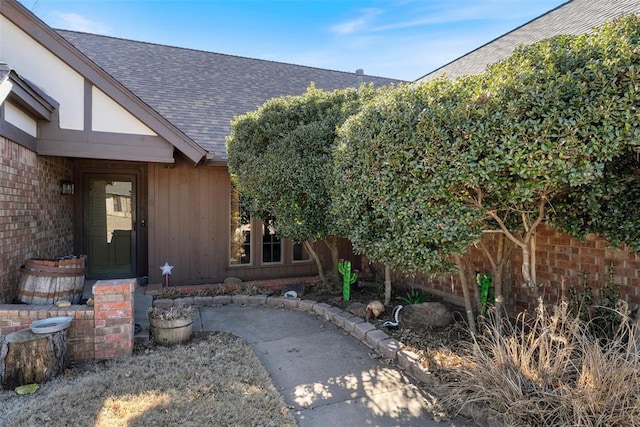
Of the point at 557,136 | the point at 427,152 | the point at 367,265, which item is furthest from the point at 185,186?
the point at 557,136

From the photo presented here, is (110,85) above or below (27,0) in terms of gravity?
below

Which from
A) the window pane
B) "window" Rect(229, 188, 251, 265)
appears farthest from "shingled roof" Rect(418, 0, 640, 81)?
"window" Rect(229, 188, 251, 265)

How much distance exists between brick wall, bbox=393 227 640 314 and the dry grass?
264 centimetres

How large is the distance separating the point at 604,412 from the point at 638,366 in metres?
0.48

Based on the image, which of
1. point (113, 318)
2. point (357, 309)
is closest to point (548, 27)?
point (357, 309)

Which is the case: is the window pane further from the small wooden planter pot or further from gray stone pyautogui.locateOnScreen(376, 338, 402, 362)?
gray stone pyautogui.locateOnScreen(376, 338, 402, 362)

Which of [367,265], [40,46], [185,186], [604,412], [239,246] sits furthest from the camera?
[367,265]

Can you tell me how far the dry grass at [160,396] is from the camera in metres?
2.79

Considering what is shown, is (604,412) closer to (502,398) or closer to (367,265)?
(502,398)

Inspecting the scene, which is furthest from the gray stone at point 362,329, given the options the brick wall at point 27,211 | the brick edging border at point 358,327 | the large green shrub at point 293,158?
the brick wall at point 27,211

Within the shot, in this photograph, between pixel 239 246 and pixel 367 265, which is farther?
pixel 367 265

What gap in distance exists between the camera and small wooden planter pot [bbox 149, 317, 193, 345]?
4297 millimetres

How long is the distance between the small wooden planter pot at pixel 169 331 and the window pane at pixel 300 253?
3.74 meters

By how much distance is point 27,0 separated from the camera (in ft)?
27.7
